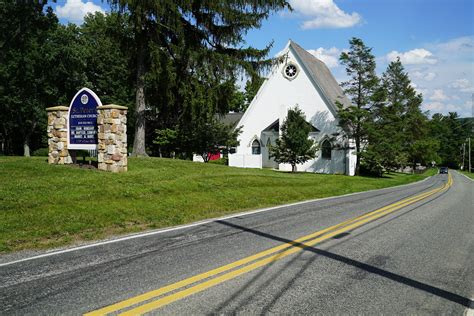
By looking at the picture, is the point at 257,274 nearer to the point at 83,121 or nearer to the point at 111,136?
the point at 111,136

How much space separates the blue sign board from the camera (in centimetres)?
1434

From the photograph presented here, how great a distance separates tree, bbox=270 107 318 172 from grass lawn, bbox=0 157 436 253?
12859 millimetres

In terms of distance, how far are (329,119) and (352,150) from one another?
3.96 meters

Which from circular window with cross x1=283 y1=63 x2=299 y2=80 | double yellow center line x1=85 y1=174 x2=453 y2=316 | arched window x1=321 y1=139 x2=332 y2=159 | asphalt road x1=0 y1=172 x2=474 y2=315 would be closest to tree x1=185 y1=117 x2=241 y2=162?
circular window with cross x1=283 y1=63 x2=299 y2=80

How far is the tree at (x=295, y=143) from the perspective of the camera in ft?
98.2

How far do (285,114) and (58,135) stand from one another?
26.7m

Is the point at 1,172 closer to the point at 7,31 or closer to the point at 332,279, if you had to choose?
the point at 332,279

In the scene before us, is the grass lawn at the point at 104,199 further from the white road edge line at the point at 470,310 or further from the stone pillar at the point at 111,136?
the white road edge line at the point at 470,310

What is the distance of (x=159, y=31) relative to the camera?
2150cm

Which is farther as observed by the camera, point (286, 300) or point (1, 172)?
point (1, 172)

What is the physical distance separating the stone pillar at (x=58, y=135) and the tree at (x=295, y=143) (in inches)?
723

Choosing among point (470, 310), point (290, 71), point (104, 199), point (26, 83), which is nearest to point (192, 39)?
point (104, 199)

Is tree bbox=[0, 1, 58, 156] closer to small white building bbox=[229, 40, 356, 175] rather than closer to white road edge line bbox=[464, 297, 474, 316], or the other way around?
small white building bbox=[229, 40, 356, 175]

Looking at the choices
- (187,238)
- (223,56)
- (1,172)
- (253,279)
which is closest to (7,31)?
(223,56)
